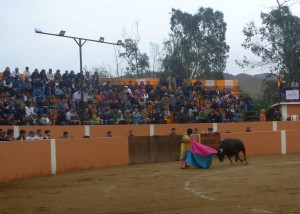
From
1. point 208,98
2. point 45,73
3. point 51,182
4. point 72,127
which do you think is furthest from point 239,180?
point 208,98

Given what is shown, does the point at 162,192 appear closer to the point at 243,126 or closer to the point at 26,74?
the point at 26,74

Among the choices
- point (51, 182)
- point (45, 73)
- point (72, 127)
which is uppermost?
point (45, 73)

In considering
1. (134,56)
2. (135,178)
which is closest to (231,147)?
(135,178)

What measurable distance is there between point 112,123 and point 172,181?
11708 millimetres

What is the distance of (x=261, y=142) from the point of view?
80.9 ft

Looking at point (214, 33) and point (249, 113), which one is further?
point (214, 33)

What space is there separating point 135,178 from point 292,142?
12345 mm

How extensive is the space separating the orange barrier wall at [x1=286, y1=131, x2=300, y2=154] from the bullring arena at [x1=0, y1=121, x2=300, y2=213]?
0.16 ft

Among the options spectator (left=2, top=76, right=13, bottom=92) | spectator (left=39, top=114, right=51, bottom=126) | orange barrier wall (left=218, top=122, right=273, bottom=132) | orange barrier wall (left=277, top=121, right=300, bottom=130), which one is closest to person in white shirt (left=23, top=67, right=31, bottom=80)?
spectator (left=2, top=76, right=13, bottom=92)

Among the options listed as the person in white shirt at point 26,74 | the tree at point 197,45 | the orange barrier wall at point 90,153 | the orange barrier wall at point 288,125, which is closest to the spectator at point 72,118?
the person in white shirt at point 26,74

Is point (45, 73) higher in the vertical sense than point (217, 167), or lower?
higher

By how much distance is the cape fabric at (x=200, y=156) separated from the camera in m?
18.2

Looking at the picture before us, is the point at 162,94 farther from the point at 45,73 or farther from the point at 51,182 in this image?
the point at 51,182

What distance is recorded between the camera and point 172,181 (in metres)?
14.1
